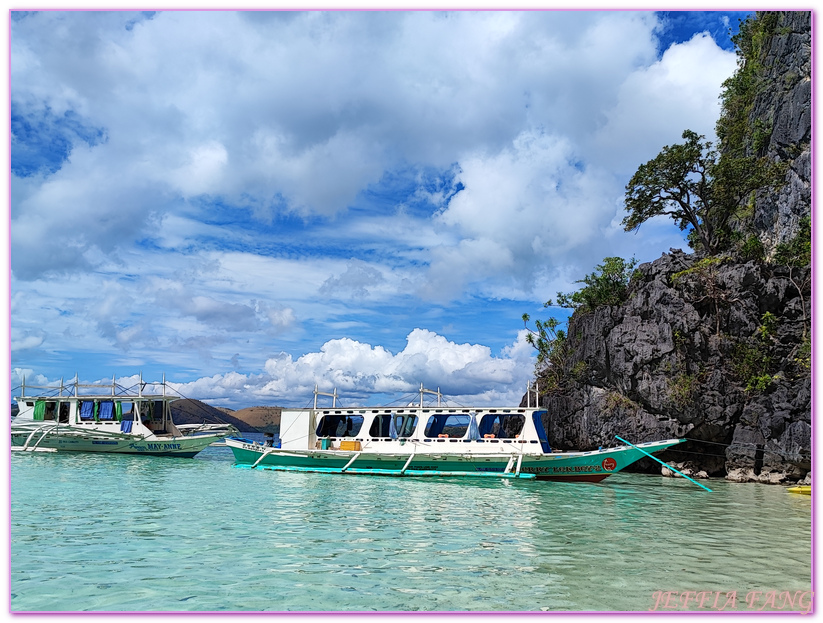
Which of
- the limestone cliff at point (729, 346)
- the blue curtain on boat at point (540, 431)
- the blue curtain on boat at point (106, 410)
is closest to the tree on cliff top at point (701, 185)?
the limestone cliff at point (729, 346)

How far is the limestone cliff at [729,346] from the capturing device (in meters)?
27.4

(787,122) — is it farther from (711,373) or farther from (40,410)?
(40,410)

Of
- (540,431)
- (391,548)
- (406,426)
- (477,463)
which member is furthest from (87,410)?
(391,548)

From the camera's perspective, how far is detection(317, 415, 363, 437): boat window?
27.1 metres

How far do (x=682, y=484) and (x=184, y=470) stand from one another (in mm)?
22069

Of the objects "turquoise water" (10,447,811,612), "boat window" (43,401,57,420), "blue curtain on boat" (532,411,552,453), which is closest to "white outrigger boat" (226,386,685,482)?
"blue curtain on boat" (532,411,552,453)

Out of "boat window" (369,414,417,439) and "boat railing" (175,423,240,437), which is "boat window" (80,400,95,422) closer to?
"boat railing" (175,423,240,437)

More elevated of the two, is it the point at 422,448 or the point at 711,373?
the point at 711,373

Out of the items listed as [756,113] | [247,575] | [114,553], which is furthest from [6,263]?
[756,113]

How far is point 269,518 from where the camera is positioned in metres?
14.1

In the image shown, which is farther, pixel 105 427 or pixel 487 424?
pixel 105 427

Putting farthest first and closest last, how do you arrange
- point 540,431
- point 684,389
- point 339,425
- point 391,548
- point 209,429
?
point 209,429
point 684,389
point 339,425
point 540,431
point 391,548

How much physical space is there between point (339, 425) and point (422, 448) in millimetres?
4518

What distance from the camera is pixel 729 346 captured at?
2941cm
